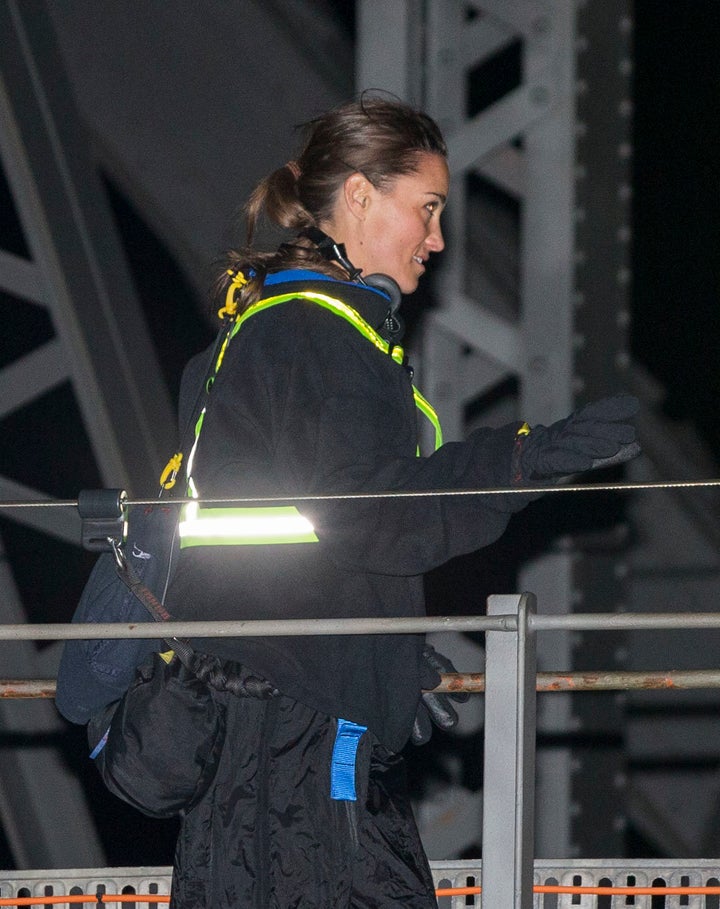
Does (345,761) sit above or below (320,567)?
below

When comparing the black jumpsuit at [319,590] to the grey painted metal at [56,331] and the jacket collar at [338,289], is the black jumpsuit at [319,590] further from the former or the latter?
the grey painted metal at [56,331]

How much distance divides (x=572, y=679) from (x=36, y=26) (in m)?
3.72

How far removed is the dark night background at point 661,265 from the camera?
5848 millimetres

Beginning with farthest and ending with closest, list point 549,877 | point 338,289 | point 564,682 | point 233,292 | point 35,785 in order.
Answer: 1. point 35,785
2. point 549,877
3. point 564,682
4. point 233,292
5. point 338,289

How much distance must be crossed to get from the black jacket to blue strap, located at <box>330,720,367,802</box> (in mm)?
38

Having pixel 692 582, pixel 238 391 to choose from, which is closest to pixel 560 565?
pixel 692 582

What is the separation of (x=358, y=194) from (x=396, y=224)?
0.26 ft

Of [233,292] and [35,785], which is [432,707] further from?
[35,785]

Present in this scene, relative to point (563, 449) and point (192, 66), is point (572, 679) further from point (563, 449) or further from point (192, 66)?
point (192, 66)

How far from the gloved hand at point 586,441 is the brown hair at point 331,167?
1.61ft

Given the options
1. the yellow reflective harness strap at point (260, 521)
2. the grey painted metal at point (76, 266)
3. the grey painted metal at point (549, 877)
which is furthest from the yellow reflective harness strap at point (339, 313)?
the grey painted metal at point (76, 266)

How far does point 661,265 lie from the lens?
6.15 m

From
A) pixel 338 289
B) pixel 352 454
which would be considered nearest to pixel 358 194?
pixel 338 289

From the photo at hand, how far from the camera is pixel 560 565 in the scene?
440cm
